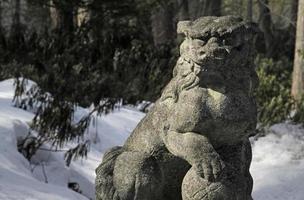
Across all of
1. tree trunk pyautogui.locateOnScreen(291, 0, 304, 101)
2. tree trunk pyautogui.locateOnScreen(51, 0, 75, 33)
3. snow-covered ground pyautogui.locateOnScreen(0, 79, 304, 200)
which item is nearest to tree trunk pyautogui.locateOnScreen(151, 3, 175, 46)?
tree trunk pyautogui.locateOnScreen(51, 0, 75, 33)

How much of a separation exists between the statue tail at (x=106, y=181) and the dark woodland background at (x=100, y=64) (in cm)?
367

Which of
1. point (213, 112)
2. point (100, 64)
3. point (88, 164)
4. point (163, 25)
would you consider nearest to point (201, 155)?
point (213, 112)

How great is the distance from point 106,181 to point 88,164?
13.0 ft

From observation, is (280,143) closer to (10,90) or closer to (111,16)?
(10,90)

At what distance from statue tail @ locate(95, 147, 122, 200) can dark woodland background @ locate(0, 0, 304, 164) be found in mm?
3667

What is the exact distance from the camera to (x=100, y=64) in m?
11.9

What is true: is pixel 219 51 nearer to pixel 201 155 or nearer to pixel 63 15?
pixel 201 155

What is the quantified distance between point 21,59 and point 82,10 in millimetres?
3452

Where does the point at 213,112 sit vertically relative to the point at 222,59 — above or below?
below

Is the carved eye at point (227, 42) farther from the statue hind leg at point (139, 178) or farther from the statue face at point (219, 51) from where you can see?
the statue hind leg at point (139, 178)

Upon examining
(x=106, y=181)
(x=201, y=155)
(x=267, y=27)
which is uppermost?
(x=201, y=155)

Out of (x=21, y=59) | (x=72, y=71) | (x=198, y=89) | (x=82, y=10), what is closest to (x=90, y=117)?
(x=72, y=71)

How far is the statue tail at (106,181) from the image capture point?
3385mm

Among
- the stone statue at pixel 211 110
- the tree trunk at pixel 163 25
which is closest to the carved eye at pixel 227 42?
the stone statue at pixel 211 110
